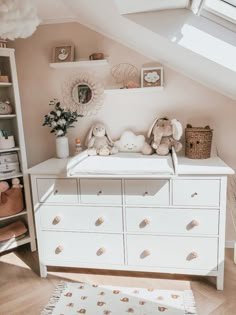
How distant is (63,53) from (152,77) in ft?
2.60

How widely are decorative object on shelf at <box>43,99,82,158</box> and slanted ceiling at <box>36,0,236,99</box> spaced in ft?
2.38

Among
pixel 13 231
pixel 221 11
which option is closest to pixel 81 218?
pixel 13 231

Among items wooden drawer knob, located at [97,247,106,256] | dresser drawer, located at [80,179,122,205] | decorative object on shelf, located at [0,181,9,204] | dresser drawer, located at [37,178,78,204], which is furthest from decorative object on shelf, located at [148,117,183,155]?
decorative object on shelf, located at [0,181,9,204]

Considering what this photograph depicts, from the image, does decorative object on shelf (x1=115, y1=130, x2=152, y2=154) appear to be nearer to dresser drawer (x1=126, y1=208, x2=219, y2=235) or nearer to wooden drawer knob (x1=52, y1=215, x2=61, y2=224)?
dresser drawer (x1=126, y1=208, x2=219, y2=235)

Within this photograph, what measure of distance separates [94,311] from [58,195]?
81 centimetres

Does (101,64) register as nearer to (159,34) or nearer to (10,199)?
(159,34)

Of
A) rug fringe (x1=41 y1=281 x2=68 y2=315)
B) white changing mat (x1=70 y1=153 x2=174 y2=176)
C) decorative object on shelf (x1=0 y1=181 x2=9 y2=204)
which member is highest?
white changing mat (x1=70 y1=153 x2=174 y2=176)

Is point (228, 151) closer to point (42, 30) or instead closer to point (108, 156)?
point (108, 156)

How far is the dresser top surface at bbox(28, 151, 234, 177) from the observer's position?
1.72 m

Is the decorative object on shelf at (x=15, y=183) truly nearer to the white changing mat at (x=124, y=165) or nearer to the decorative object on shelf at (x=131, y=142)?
the white changing mat at (x=124, y=165)

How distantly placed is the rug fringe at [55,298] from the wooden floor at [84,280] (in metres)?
0.04

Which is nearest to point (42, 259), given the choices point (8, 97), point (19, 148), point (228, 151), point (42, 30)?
point (19, 148)

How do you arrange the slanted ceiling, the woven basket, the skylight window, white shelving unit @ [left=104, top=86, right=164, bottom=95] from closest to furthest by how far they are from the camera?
the skylight window < the slanted ceiling < the woven basket < white shelving unit @ [left=104, top=86, right=164, bottom=95]

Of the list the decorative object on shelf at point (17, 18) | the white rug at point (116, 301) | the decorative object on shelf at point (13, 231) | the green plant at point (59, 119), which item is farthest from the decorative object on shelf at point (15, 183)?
the decorative object on shelf at point (17, 18)
